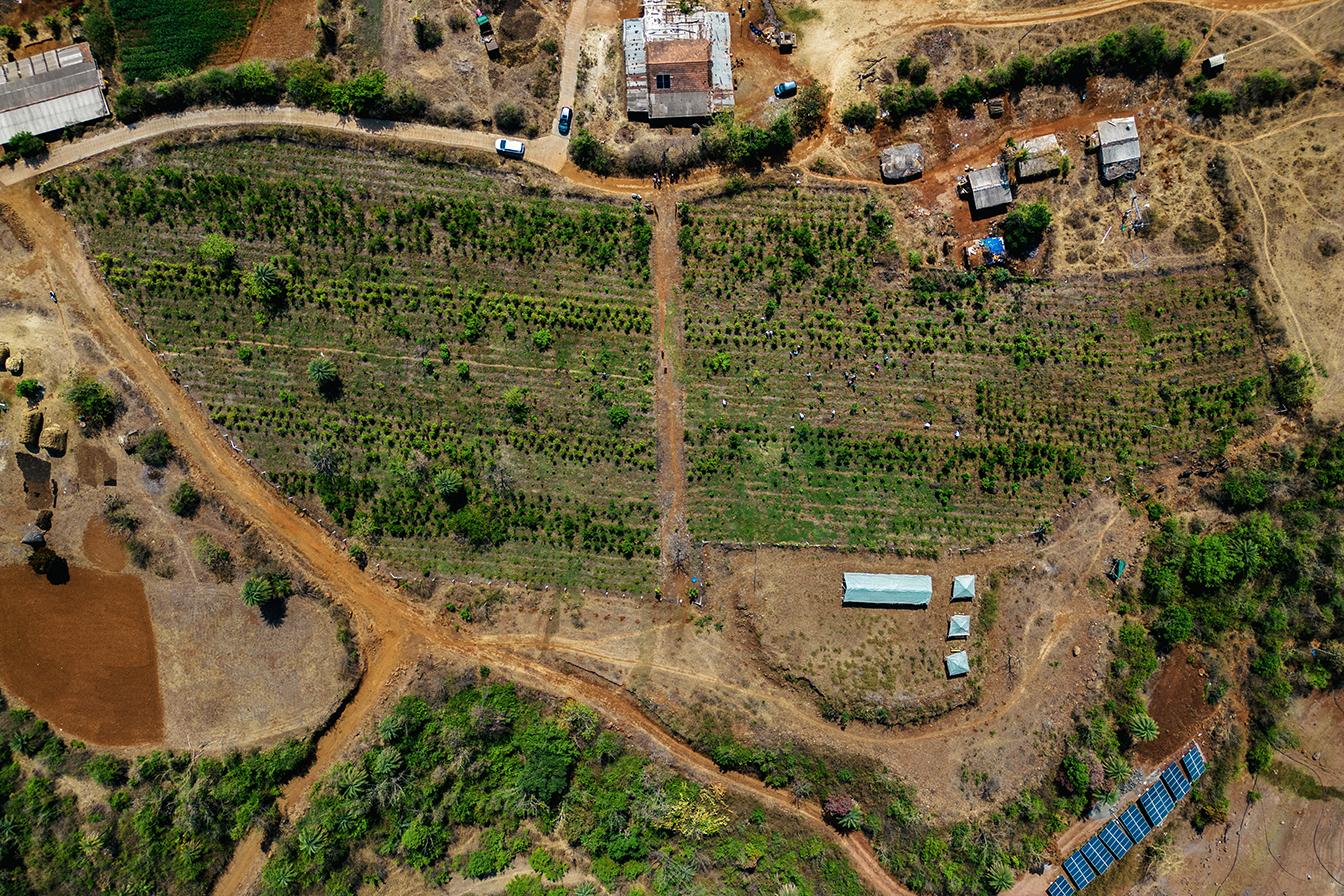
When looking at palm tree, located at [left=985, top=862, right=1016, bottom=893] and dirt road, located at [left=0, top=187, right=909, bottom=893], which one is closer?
palm tree, located at [left=985, top=862, right=1016, bottom=893]

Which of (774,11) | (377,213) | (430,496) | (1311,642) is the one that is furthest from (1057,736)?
(377,213)

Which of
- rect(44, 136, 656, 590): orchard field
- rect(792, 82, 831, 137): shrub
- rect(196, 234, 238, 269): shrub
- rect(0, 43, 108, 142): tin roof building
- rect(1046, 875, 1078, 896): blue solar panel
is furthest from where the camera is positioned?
rect(792, 82, 831, 137): shrub

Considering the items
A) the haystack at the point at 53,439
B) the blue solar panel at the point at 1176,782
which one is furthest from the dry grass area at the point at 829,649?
the haystack at the point at 53,439

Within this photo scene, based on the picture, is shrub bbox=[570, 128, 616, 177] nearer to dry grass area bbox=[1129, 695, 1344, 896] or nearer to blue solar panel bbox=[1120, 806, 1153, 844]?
blue solar panel bbox=[1120, 806, 1153, 844]

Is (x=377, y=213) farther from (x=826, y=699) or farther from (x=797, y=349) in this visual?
(x=826, y=699)

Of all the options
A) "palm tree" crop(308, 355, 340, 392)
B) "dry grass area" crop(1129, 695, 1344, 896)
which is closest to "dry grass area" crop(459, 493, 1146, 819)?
"dry grass area" crop(1129, 695, 1344, 896)

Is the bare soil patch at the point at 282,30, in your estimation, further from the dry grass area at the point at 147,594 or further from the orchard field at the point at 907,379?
the orchard field at the point at 907,379
